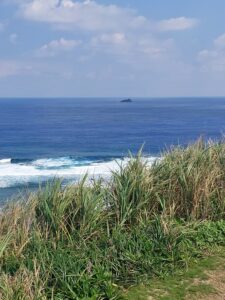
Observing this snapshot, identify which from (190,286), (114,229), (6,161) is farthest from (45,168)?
(190,286)

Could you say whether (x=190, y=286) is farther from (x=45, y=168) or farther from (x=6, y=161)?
(x=6, y=161)

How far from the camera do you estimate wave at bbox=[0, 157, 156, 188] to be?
29.4m

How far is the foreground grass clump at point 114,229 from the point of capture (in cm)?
501

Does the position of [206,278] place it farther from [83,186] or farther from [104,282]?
[83,186]

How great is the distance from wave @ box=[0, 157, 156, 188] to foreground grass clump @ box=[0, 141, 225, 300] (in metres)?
20.2

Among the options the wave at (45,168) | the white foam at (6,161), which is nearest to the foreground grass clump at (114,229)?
the wave at (45,168)

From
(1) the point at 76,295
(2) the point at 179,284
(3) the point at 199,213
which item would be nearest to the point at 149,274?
(2) the point at 179,284

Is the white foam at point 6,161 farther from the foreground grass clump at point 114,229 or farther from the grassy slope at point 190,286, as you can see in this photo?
the grassy slope at point 190,286

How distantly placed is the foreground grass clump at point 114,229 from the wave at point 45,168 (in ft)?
66.3

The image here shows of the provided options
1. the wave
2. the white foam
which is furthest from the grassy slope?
the white foam

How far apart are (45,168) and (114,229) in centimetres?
2841

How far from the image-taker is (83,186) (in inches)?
267

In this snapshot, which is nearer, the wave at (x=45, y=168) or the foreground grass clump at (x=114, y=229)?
the foreground grass clump at (x=114, y=229)

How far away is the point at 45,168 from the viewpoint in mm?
34156
